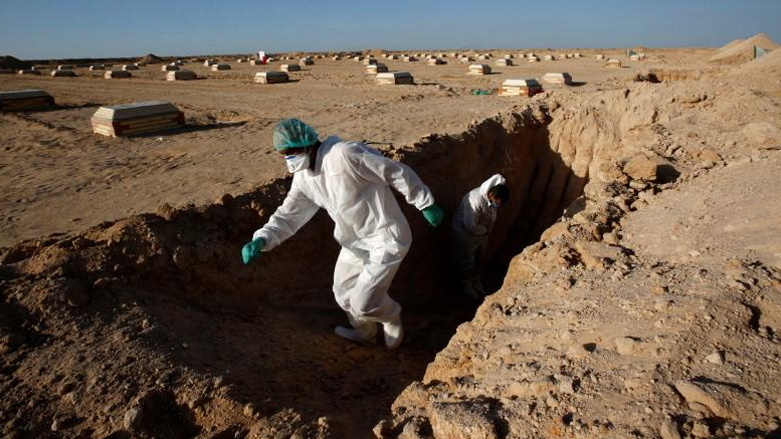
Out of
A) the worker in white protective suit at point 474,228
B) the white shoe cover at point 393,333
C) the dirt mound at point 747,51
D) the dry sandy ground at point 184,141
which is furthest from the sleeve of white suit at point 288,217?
the dirt mound at point 747,51

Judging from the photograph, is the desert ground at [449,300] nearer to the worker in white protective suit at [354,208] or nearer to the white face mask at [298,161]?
the worker in white protective suit at [354,208]

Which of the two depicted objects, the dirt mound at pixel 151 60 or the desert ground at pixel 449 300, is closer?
the desert ground at pixel 449 300

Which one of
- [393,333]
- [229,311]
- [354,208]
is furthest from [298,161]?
[393,333]

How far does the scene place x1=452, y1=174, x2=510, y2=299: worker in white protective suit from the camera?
5258 mm

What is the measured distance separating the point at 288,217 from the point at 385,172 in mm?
828

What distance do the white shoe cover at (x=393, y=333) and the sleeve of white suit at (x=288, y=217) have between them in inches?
44.2

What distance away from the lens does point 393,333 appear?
4.04 meters

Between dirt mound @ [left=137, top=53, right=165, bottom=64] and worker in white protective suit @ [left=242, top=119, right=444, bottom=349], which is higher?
dirt mound @ [left=137, top=53, right=165, bottom=64]

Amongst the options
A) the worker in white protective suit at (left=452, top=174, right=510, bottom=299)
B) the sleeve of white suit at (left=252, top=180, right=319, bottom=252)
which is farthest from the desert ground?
the sleeve of white suit at (left=252, top=180, right=319, bottom=252)

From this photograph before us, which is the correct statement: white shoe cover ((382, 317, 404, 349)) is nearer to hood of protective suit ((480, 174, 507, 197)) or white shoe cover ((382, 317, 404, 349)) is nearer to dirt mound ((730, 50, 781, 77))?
hood of protective suit ((480, 174, 507, 197))

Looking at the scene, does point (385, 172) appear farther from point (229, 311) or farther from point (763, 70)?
point (763, 70)

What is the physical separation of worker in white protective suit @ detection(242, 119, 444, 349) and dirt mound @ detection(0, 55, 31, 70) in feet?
109

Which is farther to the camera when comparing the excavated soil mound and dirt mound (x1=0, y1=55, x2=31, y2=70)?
dirt mound (x1=0, y1=55, x2=31, y2=70)

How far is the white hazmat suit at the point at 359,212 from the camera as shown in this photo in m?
3.22
